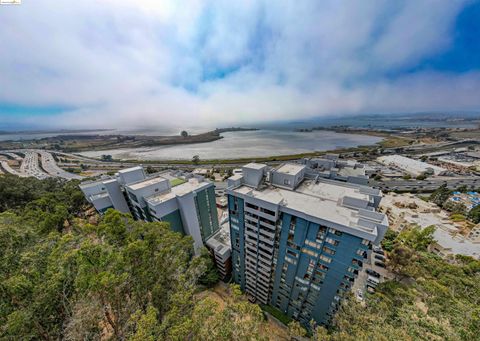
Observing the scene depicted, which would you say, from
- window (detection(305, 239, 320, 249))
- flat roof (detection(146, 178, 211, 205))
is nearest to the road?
flat roof (detection(146, 178, 211, 205))

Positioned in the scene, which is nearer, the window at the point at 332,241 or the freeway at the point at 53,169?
the window at the point at 332,241

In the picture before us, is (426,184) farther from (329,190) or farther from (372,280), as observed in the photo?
(329,190)

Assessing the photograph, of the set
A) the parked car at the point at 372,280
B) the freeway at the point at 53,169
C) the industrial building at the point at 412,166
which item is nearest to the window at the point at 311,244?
the parked car at the point at 372,280

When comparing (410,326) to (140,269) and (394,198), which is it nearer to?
(140,269)

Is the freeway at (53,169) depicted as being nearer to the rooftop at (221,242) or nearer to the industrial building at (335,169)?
the rooftop at (221,242)

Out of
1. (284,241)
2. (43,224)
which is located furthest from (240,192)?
(43,224)

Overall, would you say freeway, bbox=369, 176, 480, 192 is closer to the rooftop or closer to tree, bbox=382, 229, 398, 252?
tree, bbox=382, 229, 398, 252
